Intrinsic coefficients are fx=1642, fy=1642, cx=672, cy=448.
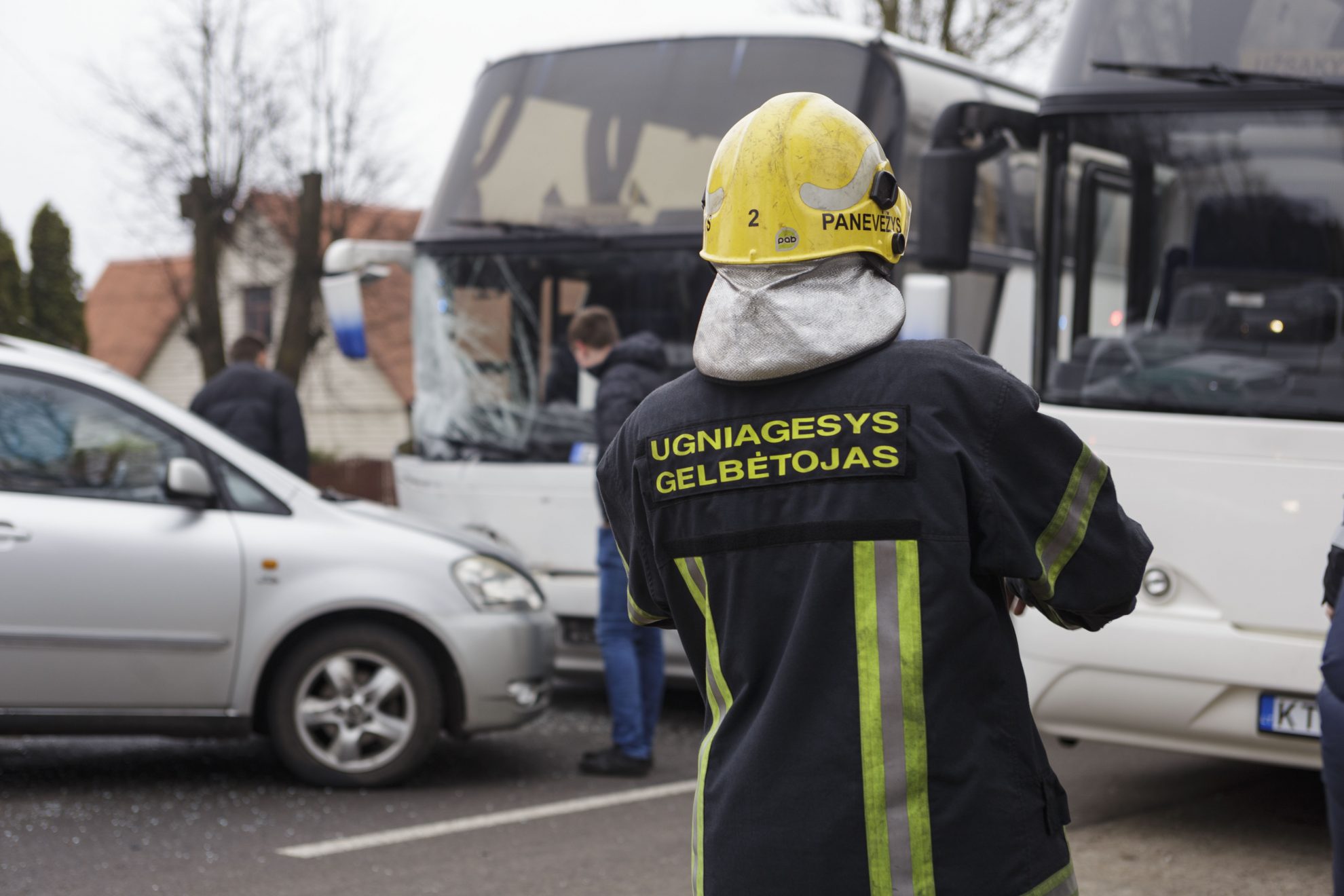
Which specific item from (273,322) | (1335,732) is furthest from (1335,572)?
(273,322)

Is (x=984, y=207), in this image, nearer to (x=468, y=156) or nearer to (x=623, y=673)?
(x=468, y=156)

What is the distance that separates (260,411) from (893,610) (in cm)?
773

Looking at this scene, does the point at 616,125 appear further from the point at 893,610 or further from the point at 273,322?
the point at 273,322

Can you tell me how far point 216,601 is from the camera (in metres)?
6.16

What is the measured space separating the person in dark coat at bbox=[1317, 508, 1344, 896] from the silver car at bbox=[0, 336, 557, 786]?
4.02 metres

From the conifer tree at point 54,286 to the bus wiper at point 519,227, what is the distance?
2660 cm

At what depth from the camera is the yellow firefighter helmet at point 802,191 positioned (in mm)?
1995

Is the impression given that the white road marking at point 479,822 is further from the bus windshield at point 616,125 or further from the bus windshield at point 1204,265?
the bus windshield at point 616,125

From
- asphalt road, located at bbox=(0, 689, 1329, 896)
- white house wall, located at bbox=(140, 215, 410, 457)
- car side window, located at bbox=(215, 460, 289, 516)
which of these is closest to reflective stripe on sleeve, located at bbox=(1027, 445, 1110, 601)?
asphalt road, located at bbox=(0, 689, 1329, 896)

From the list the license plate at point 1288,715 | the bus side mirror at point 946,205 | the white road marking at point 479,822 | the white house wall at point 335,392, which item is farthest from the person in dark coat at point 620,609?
the white house wall at point 335,392

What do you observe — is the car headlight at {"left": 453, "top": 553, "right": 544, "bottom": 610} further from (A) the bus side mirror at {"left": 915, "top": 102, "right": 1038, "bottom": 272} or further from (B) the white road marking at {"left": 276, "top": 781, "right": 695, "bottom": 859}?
(A) the bus side mirror at {"left": 915, "top": 102, "right": 1038, "bottom": 272}

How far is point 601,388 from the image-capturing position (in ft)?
21.5

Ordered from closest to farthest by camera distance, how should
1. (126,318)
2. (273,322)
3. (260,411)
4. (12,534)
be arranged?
(12,534), (260,411), (273,322), (126,318)

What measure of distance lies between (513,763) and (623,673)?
772mm
